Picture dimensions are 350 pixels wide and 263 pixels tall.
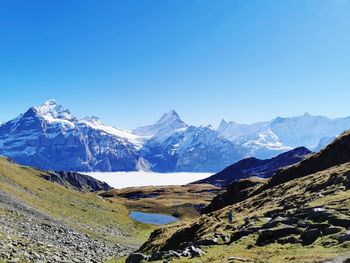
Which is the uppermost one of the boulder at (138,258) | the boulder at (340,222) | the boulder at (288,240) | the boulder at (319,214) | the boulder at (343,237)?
the boulder at (319,214)

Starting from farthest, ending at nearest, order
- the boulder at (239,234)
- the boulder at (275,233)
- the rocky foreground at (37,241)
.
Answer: the rocky foreground at (37,241) → the boulder at (239,234) → the boulder at (275,233)

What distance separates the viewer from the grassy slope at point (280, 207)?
93.2 feet

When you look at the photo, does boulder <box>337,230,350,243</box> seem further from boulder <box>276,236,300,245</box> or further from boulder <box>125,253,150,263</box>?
boulder <box>125,253,150,263</box>

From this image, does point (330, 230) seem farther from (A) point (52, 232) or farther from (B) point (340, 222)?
(A) point (52, 232)

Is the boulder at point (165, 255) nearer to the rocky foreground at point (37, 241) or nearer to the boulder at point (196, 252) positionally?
the boulder at point (196, 252)

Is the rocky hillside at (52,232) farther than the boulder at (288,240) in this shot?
Yes

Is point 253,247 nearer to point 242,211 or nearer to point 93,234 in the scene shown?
point 242,211

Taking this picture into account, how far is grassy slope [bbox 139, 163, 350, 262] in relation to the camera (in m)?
28.4

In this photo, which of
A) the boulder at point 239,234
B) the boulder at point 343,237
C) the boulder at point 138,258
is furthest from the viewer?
the boulder at point 138,258

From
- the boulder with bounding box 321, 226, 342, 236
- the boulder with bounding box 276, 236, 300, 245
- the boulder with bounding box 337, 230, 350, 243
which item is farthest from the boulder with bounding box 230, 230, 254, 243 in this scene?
the boulder with bounding box 337, 230, 350, 243

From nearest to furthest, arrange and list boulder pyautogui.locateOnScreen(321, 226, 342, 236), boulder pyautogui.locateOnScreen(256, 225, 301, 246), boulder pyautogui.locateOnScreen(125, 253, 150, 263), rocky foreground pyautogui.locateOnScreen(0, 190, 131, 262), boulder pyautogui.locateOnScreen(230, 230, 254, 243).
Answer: boulder pyautogui.locateOnScreen(321, 226, 342, 236)
boulder pyautogui.locateOnScreen(256, 225, 301, 246)
boulder pyautogui.locateOnScreen(230, 230, 254, 243)
boulder pyautogui.locateOnScreen(125, 253, 150, 263)
rocky foreground pyautogui.locateOnScreen(0, 190, 131, 262)

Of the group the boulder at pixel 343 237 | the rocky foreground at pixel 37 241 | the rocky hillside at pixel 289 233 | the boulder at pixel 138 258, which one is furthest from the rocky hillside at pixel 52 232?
the boulder at pixel 343 237

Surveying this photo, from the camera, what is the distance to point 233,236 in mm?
38750

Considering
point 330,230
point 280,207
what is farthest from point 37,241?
point 330,230
